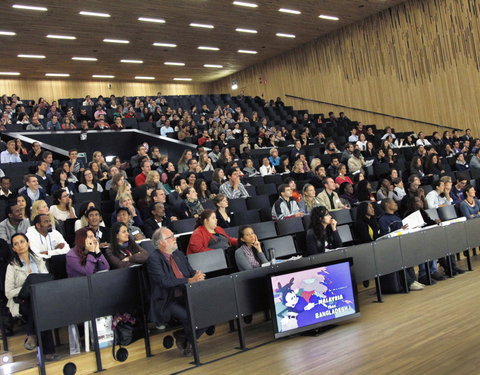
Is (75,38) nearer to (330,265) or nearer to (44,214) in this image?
(44,214)

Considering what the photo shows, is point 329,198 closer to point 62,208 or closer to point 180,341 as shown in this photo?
point 62,208

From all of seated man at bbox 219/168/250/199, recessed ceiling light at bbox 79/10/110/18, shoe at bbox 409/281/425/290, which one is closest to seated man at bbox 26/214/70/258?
seated man at bbox 219/168/250/199

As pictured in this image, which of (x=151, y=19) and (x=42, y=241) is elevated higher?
(x=151, y=19)

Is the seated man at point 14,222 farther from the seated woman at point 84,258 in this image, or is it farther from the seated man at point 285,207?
the seated man at point 285,207

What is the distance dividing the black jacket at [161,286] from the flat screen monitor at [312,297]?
693 millimetres

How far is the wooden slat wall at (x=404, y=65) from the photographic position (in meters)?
12.9

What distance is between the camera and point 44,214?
4.93 m

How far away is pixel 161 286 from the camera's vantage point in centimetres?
384

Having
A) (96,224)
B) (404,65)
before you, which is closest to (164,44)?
(404,65)

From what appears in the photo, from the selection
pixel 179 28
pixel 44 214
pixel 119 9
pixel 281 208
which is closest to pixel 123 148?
pixel 119 9

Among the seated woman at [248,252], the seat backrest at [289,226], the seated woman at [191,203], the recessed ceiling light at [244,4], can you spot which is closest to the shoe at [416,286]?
the seat backrest at [289,226]

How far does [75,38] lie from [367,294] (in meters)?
10.3

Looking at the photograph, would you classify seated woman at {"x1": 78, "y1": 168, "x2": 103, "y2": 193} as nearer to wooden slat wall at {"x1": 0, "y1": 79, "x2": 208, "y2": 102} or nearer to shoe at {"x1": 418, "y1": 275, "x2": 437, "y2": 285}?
shoe at {"x1": 418, "y1": 275, "x2": 437, "y2": 285}

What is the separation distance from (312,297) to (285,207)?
2.60m
